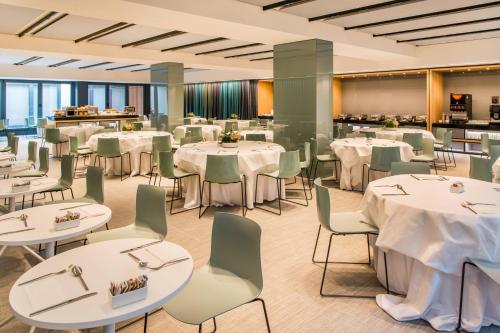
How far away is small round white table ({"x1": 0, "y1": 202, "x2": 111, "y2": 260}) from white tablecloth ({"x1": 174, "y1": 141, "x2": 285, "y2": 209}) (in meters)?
2.74

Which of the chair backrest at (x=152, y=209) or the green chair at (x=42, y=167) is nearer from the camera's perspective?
the chair backrest at (x=152, y=209)

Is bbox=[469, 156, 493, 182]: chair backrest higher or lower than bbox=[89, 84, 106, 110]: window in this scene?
lower

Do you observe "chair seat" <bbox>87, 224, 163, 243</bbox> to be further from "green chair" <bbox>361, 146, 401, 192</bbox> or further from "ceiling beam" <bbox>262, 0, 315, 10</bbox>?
"ceiling beam" <bbox>262, 0, 315, 10</bbox>

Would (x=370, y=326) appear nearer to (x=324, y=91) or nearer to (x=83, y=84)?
(x=324, y=91)

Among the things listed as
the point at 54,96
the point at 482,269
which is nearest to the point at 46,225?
the point at 482,269

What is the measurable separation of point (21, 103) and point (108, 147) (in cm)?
1295

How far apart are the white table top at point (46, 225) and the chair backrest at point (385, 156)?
450 cm

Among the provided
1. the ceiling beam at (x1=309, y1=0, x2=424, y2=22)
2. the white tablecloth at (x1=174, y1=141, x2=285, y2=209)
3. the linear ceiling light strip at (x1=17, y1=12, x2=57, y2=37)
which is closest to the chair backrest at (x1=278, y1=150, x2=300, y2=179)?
the white tablecloth at (x1=174, y1=141, x2=285, y2=209)

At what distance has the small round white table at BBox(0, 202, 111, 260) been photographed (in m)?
2.48

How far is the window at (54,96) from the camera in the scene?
18547 millimetres

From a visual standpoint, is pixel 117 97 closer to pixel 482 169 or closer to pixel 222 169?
pixel 222 169

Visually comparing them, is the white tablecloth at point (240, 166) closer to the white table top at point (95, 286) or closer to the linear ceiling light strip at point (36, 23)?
the white table top at point (95, 286)

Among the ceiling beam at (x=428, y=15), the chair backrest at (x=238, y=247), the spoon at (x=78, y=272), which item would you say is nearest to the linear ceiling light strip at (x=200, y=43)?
the ceiling beam at (x=428, y=15)

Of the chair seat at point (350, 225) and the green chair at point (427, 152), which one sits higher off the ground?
the green chair at point (427, 152)
